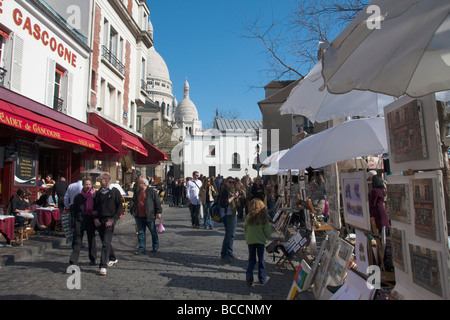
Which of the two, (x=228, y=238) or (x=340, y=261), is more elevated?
(x=340, y=261)

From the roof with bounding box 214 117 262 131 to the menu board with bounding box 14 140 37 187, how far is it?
44.4 metres

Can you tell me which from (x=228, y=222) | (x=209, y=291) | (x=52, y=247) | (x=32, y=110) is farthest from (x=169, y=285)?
(x=32, y=110)

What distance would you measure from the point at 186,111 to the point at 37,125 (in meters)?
91.8

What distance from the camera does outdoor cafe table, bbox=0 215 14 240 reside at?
6.76 metres

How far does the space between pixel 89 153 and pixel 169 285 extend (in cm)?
1054

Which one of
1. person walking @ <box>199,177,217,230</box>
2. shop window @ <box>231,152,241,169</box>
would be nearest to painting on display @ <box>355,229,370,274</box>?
person walking @ <box>199,177,217,230</box>

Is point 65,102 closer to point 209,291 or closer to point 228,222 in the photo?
point 228,222

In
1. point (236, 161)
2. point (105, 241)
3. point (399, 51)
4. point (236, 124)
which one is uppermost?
point (236, 124)

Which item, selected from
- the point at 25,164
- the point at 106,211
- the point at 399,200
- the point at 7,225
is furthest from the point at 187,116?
the point at 399,200

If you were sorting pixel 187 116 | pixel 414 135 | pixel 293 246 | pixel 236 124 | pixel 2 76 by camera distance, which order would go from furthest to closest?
pixel 187 116, pixel 236 124, pixel 2 76, pixel 293 246, pixel 414 135

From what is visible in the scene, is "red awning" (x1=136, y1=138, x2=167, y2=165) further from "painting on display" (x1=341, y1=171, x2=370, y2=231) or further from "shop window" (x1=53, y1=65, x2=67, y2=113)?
"painting on display" (x1=341, y1=171, x2=370, y2=231)

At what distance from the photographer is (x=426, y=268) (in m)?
2.28

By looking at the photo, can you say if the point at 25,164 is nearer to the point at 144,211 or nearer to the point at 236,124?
the point at 144,211

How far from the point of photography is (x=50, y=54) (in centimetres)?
1105
